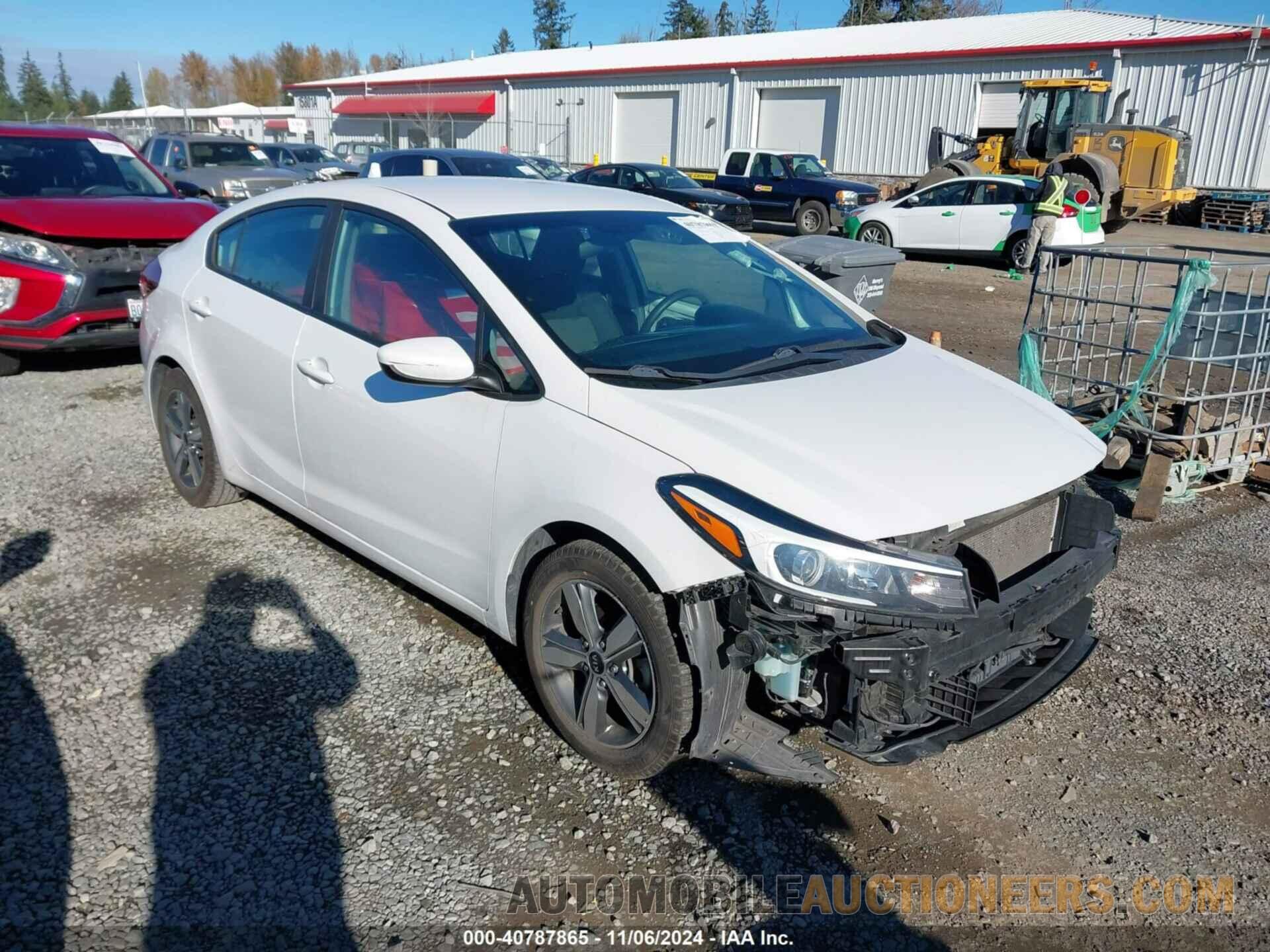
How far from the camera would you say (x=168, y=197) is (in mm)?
8422

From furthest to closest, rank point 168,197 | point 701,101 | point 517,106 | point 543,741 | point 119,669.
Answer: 1. point 517,106
2. point 701,101
3. point 168,197
4. point 119,669
5. point 543,741

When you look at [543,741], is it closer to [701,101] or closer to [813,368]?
[813,368]

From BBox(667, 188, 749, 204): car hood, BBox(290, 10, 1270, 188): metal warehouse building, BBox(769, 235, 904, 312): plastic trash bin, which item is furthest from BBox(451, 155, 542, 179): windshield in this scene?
BBox(290, 10, 1270, 188): metal warehouse building

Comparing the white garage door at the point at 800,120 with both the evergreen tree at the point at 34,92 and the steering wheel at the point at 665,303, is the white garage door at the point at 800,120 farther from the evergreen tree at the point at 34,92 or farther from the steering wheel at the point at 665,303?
the evergreen tree at the point at 34,92

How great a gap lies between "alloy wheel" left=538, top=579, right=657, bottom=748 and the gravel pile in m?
0.19

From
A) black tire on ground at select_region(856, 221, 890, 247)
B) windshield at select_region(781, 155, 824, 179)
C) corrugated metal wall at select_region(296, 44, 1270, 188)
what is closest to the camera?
black tire on ground at select_region(856, 221, 890, 247)

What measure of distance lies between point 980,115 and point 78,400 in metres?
27.7

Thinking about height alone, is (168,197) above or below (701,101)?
below

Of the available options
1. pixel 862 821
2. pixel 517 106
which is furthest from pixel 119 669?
pixel 517 106

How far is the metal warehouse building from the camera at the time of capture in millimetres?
25375

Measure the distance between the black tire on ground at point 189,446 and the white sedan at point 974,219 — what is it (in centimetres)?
1346

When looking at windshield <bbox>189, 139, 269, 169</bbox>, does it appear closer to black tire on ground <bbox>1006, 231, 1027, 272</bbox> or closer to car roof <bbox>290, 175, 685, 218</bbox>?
black tire on ground <bbox>1006, 231, 1027, 272</bbox>

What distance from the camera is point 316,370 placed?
3.78m

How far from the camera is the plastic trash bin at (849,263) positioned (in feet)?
22.4
